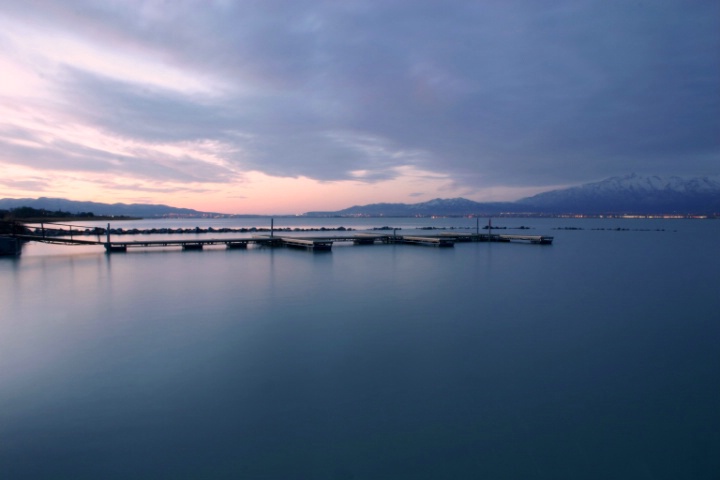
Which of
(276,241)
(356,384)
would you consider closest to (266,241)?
(276,241)

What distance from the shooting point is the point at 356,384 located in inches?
172

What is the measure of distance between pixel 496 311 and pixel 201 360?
506 centimetres

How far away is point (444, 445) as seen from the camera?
3.29m

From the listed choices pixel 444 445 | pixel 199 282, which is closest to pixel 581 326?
pixel 444 445

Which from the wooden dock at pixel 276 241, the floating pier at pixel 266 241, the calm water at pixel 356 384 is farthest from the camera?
the wooden dock at pixel 276 241

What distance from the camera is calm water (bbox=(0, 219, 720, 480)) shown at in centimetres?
312

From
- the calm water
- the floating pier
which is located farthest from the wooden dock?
the calm water

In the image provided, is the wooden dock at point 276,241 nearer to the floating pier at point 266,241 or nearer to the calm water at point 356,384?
the floating pier at point 266,241

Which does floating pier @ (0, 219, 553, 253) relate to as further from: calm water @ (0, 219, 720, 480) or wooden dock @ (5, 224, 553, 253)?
calm water @ (0, 219, 720, 480)

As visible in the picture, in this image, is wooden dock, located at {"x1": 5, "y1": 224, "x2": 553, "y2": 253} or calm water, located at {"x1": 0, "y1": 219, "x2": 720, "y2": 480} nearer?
calm water, located at {"x1": 0, "y1": 219, "x2": 720, "y2": 480}

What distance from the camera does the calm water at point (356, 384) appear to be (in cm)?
312

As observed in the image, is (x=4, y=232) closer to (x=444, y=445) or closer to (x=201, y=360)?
(x=201, y=360)

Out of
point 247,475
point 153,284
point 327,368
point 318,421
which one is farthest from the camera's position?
point 153,284

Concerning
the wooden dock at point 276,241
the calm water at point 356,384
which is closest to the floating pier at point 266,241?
the wooden dock at point 276,241
